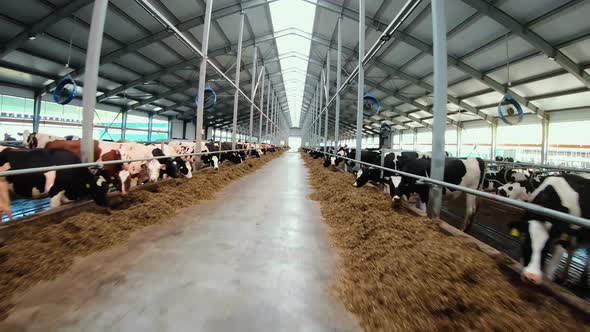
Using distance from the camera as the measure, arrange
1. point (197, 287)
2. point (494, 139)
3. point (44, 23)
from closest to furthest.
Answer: point (197, 287)
point (44, 23)
point (494, 139)

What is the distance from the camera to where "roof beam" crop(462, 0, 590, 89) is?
778 cm

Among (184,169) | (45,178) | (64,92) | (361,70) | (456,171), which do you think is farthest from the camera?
(64,92)

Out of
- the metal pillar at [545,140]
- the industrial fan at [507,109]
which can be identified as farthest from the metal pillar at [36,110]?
the metal pillar at [545,140]

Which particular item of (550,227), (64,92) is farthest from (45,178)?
(64,92)

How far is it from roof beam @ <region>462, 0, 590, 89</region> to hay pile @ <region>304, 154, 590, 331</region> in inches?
341

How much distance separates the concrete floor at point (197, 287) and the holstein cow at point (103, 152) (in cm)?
224

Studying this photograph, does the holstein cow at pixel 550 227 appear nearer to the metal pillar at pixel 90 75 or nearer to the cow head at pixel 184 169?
the metal pillar at pixel 90 75

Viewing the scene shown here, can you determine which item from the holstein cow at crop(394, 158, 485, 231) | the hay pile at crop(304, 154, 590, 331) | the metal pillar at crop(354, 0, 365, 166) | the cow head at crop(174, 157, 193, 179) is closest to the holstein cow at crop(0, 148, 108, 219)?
the cow head at crop(174, 157, 193, 179)

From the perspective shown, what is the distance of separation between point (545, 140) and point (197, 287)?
2068 cm

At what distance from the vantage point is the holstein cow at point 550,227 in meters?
1.81

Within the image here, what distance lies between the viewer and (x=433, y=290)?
1.55 m

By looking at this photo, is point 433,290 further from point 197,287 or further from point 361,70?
point 361,70

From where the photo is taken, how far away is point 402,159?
6133 mm

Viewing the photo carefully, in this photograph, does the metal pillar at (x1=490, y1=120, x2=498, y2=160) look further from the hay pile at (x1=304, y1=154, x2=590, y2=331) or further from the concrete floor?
the concrete floor
